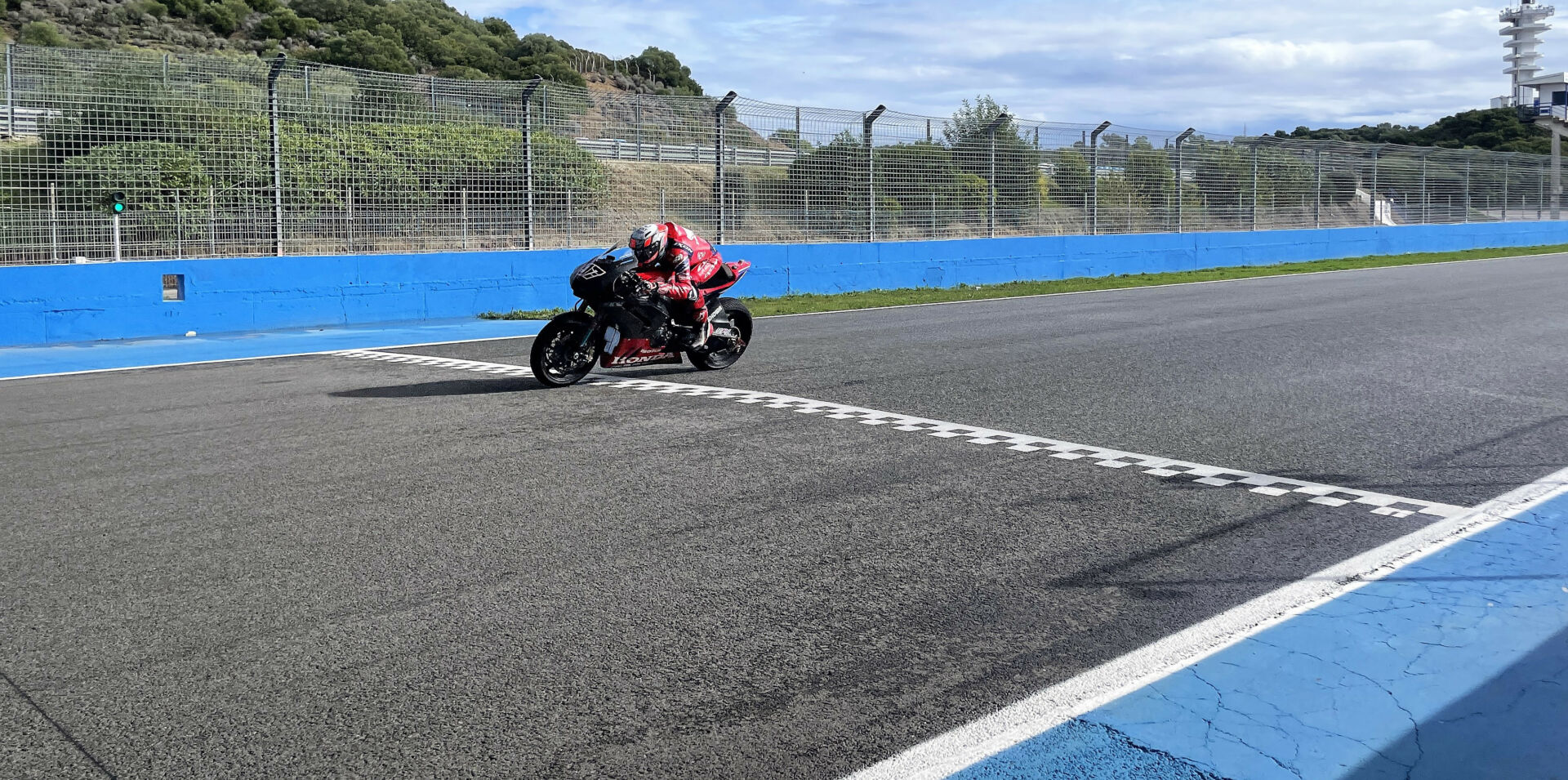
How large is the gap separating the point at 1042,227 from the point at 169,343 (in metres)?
15.9

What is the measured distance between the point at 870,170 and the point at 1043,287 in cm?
357

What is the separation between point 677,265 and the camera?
32.9 ft

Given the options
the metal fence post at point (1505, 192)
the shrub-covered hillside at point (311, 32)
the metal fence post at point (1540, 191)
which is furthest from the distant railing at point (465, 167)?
the shrub-covered hillside at point (311, 32)

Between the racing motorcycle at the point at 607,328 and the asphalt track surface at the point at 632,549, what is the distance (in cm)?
25

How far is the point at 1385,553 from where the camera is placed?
4824mm

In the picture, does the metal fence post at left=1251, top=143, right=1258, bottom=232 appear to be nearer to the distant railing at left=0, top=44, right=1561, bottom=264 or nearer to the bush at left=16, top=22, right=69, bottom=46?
the distant railing at left=0, top=44, right=1561, bottom=264

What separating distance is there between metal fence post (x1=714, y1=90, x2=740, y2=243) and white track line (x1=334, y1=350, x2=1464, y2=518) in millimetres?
8978

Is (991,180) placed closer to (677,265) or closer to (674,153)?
(674,153)

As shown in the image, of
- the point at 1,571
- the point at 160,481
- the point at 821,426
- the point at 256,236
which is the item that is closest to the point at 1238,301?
the point at 821,426

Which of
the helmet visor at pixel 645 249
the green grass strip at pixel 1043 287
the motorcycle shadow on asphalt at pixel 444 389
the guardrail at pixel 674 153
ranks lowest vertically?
the motorcycle shadow on asphalt at pixel 444 389

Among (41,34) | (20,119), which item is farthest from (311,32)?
(20,119)

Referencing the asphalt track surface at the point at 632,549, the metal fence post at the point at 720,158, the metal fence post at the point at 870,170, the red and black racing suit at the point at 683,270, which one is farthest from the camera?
the metal fence post at the point at 870,170

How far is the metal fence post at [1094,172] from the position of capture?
81.9ft

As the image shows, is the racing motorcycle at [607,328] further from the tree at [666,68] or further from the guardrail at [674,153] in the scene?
the tree at [666,68]
